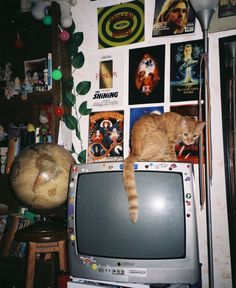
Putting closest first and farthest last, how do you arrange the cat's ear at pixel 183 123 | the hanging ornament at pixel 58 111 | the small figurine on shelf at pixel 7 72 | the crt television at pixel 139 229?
the crt television at pixel 139 229, the cat's ear at pixel 183 123, the hanging ornament at pixel 58 111, the small figurine on shelf at pixel 7 72

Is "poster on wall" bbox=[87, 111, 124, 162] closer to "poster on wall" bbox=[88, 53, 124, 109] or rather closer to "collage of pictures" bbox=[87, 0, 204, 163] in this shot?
"collage of pictures" bbox=[87, 0, 204, 163]

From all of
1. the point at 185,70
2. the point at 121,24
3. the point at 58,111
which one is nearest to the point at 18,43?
the point at 58,111

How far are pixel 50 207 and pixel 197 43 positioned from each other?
1669mm

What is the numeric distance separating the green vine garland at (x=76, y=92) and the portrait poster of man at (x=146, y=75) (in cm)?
42

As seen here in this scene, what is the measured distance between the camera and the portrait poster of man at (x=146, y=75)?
6.81 feet

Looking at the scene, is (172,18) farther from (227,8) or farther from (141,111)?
(141,111)

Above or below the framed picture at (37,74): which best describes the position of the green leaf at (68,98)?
below

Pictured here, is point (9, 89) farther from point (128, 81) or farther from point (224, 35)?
point (224, 35)

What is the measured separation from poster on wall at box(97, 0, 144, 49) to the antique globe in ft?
3.88

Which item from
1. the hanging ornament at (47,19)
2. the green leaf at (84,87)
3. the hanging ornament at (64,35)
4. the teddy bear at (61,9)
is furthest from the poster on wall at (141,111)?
the hanging ornament at (47,19)

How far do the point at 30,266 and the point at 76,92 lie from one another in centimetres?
147

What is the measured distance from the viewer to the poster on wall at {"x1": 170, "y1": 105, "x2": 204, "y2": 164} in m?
1.94

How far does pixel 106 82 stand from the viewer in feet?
7.40

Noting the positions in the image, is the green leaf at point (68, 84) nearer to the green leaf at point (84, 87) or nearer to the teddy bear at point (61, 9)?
the green leaf at point (84, 87)
